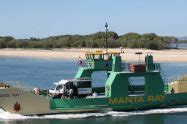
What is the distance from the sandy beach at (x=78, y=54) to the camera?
85488 millimetres

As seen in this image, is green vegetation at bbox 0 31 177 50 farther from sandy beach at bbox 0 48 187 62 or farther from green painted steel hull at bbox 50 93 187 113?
green painted steel hull at bbox 50 93 187 113

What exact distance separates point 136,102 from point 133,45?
72.5m

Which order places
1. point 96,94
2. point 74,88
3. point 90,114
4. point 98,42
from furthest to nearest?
point 98,42 < point 96,94 < point 74,88 < point 90,114

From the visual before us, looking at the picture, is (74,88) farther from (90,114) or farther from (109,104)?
(109,104)

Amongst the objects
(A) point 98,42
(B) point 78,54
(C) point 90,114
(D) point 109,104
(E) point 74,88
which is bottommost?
(C) point 90,114

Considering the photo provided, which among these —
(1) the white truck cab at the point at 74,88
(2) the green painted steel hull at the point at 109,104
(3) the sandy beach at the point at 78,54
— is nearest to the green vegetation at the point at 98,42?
(3) the sandy beach at the point at 78,54

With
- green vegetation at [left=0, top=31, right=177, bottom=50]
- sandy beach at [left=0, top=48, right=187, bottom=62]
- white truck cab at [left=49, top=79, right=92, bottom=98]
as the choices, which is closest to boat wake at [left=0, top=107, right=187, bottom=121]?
white truck cab at [left=49, top=79, right=92, bottom=98]

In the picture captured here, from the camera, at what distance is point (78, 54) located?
95500mm

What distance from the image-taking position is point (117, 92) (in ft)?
94.1

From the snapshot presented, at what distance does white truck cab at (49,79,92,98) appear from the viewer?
28562 mm

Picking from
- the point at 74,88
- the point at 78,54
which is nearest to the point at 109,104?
the point at 74,88

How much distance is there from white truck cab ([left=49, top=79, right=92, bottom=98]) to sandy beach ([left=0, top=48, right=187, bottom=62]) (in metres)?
43.5

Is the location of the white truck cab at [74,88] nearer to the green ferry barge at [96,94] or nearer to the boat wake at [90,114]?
the green ferry barge at [96,94]

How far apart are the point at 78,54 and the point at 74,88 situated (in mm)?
66907
